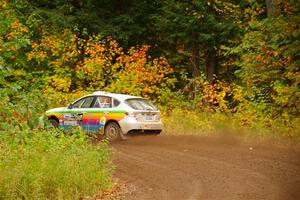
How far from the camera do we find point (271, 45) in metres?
15.6

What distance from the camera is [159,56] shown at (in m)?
30.7

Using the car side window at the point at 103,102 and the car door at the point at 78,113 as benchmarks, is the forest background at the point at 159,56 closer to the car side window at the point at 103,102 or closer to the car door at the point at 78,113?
the car door at the point at 78,113

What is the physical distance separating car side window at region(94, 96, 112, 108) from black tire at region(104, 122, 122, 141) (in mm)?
689

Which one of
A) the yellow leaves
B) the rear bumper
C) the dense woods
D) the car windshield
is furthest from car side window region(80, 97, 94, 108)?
the yellow leaves

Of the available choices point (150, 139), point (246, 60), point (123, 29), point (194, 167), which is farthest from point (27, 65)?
point (194, 167)

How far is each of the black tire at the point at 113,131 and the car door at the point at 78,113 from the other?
0.89m

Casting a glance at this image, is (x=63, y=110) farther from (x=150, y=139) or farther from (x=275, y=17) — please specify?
(x=275, y=17)

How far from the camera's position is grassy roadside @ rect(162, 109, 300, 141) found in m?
18.8

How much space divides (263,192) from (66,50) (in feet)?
67.7

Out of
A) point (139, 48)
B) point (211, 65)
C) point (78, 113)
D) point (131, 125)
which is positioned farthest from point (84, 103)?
point (211, 65)

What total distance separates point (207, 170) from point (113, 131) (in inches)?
283

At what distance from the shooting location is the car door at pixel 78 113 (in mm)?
19656

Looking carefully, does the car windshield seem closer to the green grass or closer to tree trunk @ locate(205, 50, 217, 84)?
the green grass

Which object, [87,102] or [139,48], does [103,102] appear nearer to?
[87,102]
